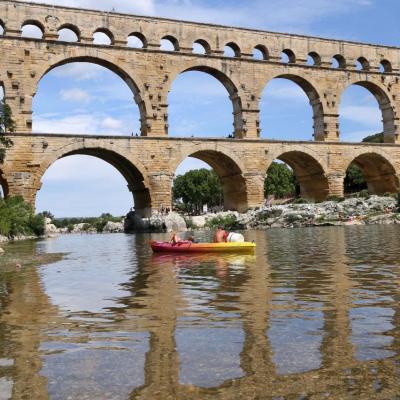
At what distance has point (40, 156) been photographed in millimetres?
31531

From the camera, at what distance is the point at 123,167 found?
35.6m

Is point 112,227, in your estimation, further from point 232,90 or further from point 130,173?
point 232,90

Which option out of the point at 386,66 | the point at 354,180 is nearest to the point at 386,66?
the point at 386,66

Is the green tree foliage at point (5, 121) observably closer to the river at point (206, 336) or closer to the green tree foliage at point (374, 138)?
the river at point (206, 336)

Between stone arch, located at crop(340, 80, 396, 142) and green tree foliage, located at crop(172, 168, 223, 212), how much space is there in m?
36.1

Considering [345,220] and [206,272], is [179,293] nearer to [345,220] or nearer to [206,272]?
[206,272]

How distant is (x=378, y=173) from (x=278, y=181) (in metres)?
33.3

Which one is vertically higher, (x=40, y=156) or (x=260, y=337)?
(x=40, y=156)

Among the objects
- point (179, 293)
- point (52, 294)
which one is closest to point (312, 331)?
point (179, 293)

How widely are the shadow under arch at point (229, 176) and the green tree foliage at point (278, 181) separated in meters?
37.0

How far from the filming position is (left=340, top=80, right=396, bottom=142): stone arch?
43.5 metres

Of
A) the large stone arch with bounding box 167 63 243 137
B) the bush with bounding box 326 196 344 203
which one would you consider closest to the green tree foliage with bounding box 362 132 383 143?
the bush with bounding box 326 196 344 203

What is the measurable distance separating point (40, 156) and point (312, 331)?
28.3 metres

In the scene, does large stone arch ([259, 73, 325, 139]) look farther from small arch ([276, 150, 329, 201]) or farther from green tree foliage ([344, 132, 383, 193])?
green tree foliage ([344, 132, 383, 193])
